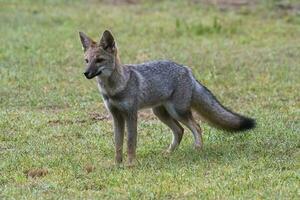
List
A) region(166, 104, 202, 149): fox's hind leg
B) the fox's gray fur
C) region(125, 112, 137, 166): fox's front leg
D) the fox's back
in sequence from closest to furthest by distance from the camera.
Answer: the fox's gray fur < region(125, 112, 137, 166): fox's front leg < the fox's back < region(166, 104, 202, 149): fox's hind leg

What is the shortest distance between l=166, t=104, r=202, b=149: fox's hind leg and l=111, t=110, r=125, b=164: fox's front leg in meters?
0.62

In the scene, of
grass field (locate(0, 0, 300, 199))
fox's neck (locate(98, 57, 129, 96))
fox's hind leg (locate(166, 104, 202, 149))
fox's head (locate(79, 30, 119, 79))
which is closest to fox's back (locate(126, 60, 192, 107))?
fox's hind leg (locate(166, 104, 202, 149))

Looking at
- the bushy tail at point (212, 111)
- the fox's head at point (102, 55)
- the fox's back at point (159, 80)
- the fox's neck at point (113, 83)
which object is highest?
the fox's head at point (102, 55)

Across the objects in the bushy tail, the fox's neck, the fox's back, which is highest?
the fox's neck

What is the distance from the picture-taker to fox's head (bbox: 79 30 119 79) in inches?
319

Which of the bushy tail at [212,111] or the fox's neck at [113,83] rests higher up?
the fox's neck at [113,83]

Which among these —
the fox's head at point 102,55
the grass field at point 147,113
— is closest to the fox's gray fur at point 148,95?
the fox's head at point 102,55

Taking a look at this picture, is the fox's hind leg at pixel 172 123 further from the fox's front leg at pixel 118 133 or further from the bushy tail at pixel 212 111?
the fox's front leg at pixel 118 133

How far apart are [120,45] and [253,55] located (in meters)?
2.69

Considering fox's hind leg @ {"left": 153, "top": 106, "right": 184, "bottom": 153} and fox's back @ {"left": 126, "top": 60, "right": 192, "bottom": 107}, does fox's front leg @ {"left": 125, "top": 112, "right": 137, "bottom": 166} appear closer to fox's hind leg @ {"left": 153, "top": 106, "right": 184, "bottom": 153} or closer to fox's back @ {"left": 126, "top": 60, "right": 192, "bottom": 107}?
fox's back @ {"left": 126, "top": 60, "right": 192, "bottom": 107}

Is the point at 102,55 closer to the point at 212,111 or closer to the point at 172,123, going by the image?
the point at 172,123

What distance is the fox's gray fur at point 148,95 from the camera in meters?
8.23

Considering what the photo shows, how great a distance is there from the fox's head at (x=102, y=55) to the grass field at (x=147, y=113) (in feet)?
3.10

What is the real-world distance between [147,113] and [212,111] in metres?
2.19
